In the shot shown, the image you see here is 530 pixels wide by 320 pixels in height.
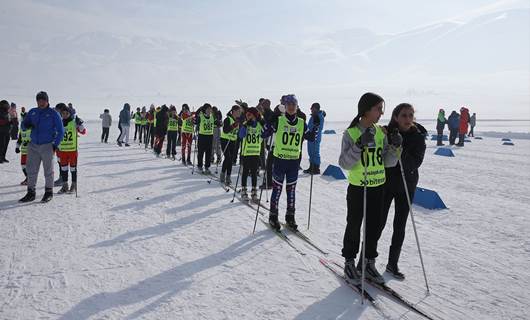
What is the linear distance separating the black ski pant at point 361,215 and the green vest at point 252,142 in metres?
4.16

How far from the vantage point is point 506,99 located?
116 meters

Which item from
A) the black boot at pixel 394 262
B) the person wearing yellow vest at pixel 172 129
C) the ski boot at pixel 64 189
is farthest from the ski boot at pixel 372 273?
the person wearing yellow vest at pixel 172 129

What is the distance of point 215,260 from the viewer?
485 cm

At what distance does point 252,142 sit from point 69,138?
3951mm

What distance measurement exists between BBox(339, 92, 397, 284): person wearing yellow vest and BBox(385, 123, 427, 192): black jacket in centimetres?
20

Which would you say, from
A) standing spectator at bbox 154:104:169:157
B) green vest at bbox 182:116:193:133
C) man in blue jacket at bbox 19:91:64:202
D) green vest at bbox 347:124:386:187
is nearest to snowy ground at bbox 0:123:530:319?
man in blue jacket at bbox 19:91:64:202

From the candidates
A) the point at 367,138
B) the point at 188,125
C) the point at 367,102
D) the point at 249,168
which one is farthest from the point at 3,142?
the point at 367,138

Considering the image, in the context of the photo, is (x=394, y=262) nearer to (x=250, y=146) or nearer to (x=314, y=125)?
(x=314, y=125)

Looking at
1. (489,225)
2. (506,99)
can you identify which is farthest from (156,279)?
(506,99)

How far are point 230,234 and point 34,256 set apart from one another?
2.55m

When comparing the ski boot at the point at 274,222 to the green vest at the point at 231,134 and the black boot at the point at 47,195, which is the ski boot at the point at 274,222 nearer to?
the green vest at the point at 231,134

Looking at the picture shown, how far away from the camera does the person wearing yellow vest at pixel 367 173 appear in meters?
4.06

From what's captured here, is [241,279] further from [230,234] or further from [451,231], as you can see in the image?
[451,231]

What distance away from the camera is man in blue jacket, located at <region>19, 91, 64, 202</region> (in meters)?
7.27
